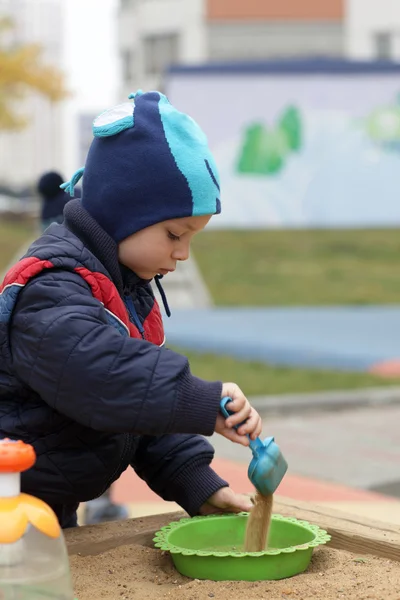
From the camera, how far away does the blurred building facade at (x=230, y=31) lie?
33.3 metres

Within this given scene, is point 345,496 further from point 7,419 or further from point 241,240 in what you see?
point 241,240

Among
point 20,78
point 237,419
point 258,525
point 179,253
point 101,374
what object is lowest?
point 258,525

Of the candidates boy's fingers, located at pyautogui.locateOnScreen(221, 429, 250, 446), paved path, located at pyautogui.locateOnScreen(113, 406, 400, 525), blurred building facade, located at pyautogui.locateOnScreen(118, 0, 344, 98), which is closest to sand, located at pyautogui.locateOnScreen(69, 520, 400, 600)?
boy's fingers, located at pyautogui.locateOnScreen(221, 429, 250, 446)

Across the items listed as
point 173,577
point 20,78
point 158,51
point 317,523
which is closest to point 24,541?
point 173,577

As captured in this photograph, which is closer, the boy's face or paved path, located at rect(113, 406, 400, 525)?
the boy's face

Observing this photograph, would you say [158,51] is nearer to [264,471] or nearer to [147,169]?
[147,169]

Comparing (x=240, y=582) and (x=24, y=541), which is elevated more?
(x=24, y=541)

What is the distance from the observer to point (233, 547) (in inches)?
96.3

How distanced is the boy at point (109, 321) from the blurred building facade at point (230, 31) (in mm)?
31184

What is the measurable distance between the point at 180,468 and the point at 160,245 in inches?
25.2

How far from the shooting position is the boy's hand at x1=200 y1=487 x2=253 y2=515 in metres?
2.54

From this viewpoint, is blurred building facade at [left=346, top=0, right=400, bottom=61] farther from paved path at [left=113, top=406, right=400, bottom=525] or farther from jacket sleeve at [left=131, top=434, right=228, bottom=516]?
jacket sleeve at [left=131, top=434, right=228, bottom=516]

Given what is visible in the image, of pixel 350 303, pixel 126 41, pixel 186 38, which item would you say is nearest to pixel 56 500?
pixel 350 303

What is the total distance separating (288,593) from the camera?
1999 millimetres
